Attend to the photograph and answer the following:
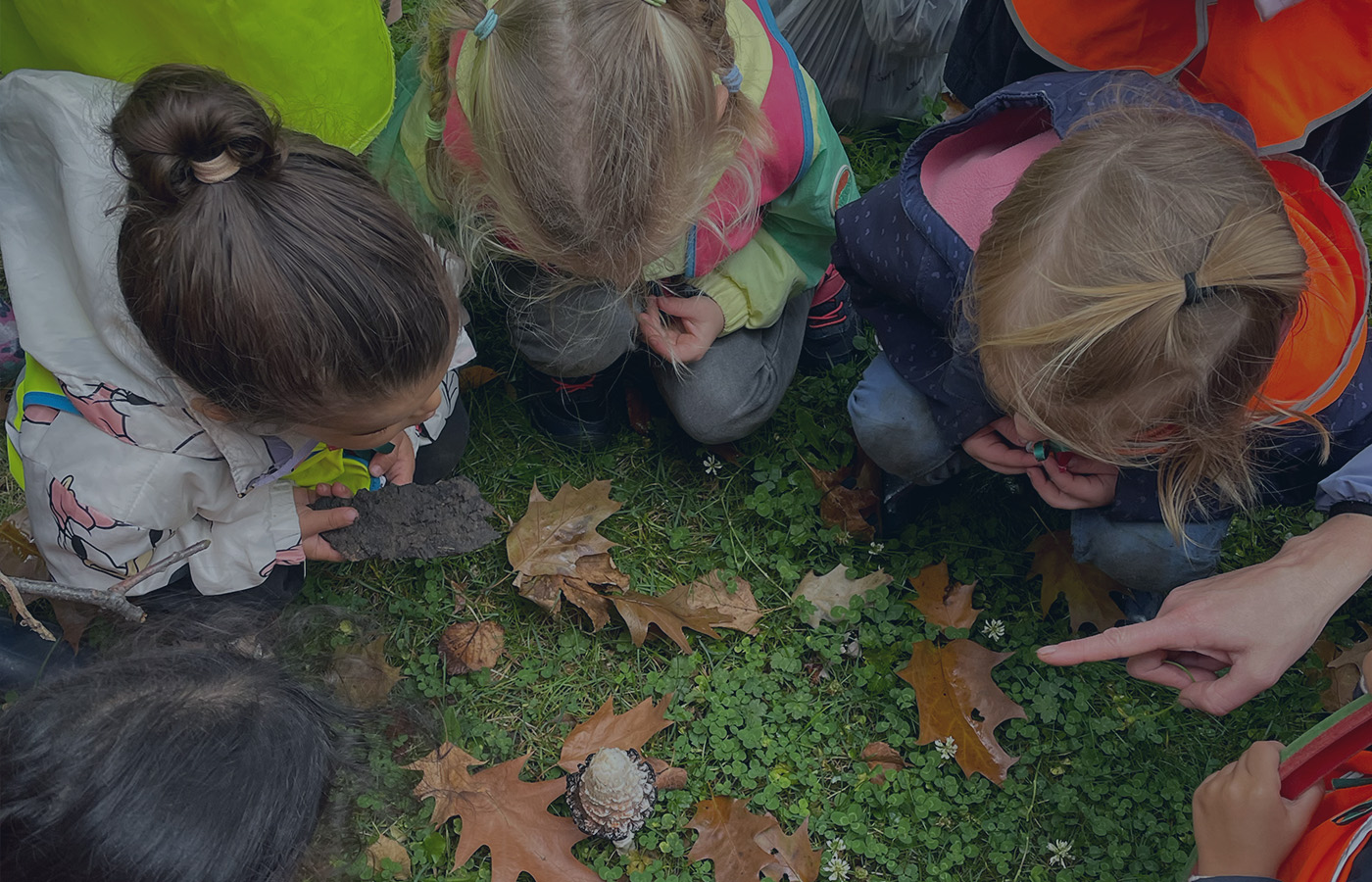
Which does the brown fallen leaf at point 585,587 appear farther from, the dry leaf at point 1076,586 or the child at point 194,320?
the dry leaf at point 1076,586

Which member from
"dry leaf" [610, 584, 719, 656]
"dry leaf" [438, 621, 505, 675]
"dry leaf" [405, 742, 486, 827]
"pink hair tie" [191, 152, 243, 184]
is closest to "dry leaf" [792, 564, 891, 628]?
"dry leaf" [610, 584, 719, 656]

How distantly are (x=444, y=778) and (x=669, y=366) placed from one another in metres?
0.99

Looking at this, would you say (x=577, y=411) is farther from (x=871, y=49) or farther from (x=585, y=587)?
(x=871, y=49)

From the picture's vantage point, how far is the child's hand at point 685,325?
2.14 m

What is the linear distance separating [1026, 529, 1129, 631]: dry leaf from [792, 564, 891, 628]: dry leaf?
35cm

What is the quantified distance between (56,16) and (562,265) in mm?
969

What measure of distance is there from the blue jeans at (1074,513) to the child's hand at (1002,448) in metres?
0.08

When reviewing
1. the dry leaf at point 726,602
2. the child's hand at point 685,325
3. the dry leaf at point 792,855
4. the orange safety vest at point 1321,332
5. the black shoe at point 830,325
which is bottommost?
the dry leaf at point 792,855

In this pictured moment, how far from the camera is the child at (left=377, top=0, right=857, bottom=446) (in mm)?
1616

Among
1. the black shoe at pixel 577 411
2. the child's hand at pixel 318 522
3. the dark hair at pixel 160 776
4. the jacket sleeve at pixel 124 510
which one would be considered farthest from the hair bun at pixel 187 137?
the black shoe at pixel 577 411

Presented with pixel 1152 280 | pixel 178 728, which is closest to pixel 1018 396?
pixel 1152 280

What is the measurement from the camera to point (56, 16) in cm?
172

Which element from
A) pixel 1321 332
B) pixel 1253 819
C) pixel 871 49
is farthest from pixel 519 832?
pixel 871 49

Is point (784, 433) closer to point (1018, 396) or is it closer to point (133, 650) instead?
point (1018, 396)
